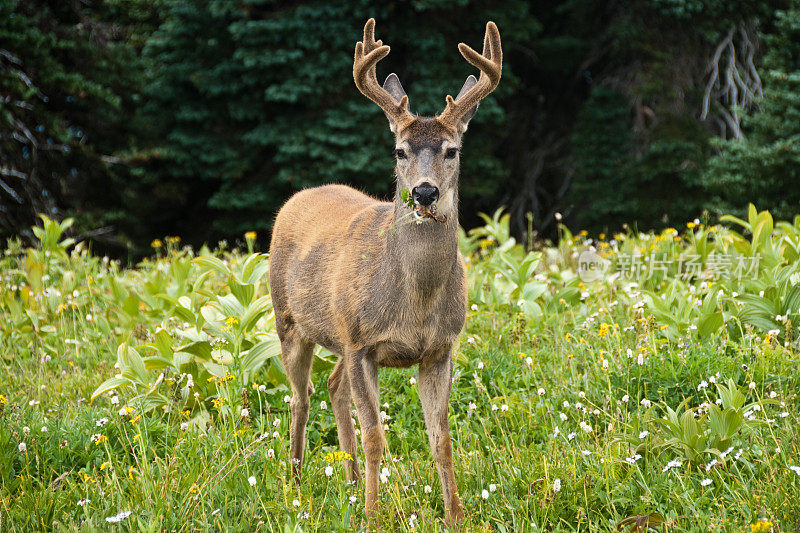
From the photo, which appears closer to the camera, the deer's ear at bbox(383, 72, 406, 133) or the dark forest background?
the deer's ear at bbox(383, 72, 406, 133)

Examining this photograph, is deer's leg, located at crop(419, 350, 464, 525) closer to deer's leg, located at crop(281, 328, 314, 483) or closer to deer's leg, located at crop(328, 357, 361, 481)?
deer's leg, located at crop(328, 357, 361, 481)

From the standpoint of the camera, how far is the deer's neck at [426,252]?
3.65 metres

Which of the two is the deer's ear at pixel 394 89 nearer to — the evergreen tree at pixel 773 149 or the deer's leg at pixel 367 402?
the deer's leg at pixel 367 402

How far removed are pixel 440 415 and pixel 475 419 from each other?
0.89 meters

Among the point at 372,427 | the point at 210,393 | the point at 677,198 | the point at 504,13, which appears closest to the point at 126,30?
the point at 504,13

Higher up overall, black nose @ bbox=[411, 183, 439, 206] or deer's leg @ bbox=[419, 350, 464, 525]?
black nose @ bbox=[411, 183, 439, 206]

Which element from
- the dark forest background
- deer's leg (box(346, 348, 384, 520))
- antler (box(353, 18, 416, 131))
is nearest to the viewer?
deer's leg (box(346, 348, 384, 520))

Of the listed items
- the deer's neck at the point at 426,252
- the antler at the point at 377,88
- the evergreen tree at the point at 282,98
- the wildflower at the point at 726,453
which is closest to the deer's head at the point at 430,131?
the antler at the point at 377,88

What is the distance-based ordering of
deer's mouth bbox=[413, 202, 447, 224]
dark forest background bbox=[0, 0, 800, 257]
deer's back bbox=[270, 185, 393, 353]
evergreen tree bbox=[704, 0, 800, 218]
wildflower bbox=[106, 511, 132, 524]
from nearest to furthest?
1. wildflower bbox=[106, 511, 132, 524]
2. deer's mouth bbox=[413, 202, 447, 224]
3. deer's back bbox=[270, 185, 393, 353]
4. evergreen tree bbox=[704, 0, 800, 218]
5. dark forest background bbox=[0, 0, 800, 257]

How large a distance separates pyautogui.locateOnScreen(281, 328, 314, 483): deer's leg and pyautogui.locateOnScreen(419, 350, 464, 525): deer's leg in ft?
2.78

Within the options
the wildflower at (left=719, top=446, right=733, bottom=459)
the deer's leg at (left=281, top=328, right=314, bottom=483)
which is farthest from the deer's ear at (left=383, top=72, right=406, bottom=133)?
the wildflower at (left=719, top=446, right=733, bottom=459)

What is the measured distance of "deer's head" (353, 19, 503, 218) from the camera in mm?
3623

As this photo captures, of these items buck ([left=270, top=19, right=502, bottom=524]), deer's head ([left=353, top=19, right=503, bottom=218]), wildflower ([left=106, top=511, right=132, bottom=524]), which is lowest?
wildflower ([left=106, top=511, right=132, bottom=524])

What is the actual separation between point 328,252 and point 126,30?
15.5 metres
